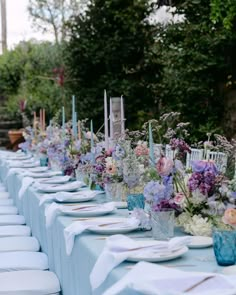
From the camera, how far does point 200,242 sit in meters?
1.71

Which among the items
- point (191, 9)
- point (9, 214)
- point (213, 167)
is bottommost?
point (9, 214)

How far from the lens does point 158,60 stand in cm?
839

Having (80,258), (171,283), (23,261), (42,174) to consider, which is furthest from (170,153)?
(42,174)

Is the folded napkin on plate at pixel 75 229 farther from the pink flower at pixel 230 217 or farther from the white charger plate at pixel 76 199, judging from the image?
the white charger plate at pixel 76 199

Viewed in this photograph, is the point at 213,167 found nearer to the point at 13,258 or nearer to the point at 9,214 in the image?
the point at 13,258

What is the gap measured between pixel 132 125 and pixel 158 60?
1.07 meters

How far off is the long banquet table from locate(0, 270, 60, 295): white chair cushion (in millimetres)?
42

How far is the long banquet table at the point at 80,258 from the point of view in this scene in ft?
4.92

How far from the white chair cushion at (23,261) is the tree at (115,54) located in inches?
226

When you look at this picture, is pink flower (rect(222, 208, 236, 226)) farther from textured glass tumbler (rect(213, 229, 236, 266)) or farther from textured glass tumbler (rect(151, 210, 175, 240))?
textured glass tumbler (rect(151, 210, 175, 240))

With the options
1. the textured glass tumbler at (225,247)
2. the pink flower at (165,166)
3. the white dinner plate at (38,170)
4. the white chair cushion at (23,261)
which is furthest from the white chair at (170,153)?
the white dinner plate at (38,170)

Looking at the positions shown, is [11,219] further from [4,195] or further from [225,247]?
[225,247]

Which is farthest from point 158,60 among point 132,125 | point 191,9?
point 191,9

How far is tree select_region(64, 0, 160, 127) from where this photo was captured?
8.37 m
